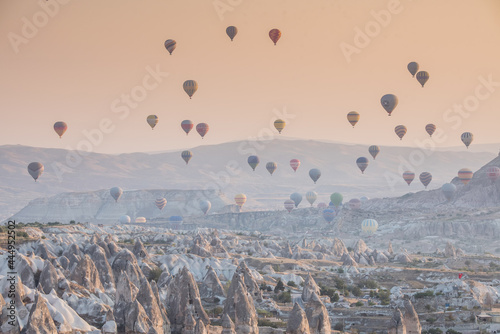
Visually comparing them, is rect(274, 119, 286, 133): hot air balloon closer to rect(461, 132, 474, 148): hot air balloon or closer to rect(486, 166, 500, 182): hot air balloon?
rect(461, 132, 474, 148): hot air balloon

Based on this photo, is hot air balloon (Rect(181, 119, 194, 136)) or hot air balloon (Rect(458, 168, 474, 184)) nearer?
hot air balloon (Rect(181, 119, 194, 136))

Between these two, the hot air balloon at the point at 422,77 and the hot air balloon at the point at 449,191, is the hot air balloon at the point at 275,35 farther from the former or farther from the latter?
the hot air balloon at the point at 449,191

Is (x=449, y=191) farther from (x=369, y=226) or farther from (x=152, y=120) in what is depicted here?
(x=152, y=120)

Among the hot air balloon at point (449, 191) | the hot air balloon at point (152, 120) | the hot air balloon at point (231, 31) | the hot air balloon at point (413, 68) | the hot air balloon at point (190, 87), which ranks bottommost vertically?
the hot air balloon at point (190, 87)

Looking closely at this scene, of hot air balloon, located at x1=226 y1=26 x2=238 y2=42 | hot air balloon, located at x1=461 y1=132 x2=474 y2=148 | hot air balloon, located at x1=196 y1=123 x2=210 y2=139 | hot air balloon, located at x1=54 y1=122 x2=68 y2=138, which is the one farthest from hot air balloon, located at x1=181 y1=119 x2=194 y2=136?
hot air balloon, located at x1=461 y1=132 x2=474 y2=148

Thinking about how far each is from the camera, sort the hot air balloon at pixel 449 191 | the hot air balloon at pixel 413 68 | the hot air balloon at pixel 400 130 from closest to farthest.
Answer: the hot air balloon at pixel 413 68 → the hot air balloon at pixel 400 130 → the hot air balloon at pixel 449 191

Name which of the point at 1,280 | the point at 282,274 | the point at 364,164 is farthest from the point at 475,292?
the point at 364,164

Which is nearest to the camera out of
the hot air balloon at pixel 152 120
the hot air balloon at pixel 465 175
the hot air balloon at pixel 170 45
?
the hot air balloon at pixel 170 45

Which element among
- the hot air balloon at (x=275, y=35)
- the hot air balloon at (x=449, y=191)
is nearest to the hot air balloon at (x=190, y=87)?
the hot air balloon at (x=275, y=35)

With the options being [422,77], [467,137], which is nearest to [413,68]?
[422,77]
